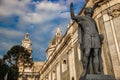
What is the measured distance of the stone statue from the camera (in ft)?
21.0

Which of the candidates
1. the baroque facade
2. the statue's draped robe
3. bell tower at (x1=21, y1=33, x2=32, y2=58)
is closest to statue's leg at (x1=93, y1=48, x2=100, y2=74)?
the statue's draped robe

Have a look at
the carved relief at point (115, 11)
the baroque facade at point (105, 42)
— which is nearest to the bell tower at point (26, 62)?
the baroque facade at point (105, 42)

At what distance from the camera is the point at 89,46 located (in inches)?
258

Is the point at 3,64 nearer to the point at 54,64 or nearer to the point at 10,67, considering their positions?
the point at 10,67

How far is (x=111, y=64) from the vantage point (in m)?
15.8

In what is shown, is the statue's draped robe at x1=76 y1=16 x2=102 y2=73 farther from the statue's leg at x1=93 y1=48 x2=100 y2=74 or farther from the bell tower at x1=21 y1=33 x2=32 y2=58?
the bell tower at x1=21 y1=33 x2=32 y2=58

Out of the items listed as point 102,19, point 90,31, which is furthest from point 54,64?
point 90,31

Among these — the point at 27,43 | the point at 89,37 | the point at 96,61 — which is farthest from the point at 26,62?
the point at 27,43

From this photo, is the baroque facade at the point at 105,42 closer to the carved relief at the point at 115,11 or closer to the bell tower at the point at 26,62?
the carved relief at the point at 115,11

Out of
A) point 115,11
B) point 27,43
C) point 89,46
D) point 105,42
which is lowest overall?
point 89,46

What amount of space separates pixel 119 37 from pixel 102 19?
272 cm

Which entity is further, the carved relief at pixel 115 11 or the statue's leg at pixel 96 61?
the carved relief at pixel 115 11

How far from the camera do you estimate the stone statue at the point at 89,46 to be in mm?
6414

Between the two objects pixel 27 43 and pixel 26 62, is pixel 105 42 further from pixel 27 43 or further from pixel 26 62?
pixel 27 43
